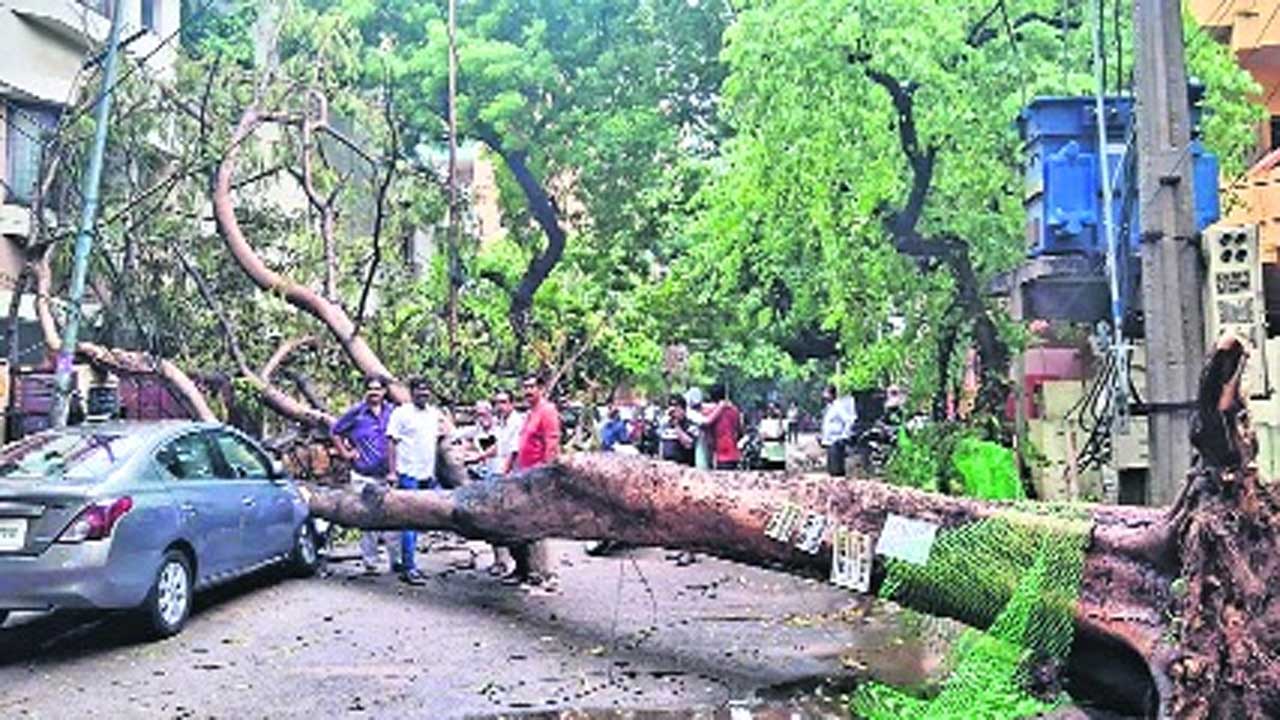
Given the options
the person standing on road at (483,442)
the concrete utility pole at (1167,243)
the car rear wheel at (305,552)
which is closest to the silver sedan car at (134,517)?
the car rear wheel at (305,552)

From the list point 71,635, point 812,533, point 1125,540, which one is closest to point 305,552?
point 71,635

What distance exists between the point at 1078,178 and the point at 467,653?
542cm

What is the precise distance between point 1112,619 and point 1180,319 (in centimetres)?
196

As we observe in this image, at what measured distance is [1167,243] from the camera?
7676 millimetres

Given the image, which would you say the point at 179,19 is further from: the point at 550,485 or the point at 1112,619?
the point at 1112,619

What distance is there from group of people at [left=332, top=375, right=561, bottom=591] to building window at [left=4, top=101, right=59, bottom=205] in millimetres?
9593

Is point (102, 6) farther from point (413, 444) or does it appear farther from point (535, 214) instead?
point (413, 444)

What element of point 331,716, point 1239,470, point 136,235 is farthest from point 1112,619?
point 136,235

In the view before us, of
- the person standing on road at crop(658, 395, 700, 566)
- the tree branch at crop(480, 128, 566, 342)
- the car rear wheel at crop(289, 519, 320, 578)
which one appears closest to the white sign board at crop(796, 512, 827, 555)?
the car rear wheel at crop(289, 519, 320, 578)

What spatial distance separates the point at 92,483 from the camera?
8711mm

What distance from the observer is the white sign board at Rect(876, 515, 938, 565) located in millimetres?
7254

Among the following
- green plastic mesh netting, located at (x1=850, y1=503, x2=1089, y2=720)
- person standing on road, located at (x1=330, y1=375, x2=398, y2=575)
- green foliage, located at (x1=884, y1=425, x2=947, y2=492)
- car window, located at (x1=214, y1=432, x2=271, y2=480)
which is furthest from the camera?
green foliage, located at (x1=884, y1=425, x2=947, y2=492)

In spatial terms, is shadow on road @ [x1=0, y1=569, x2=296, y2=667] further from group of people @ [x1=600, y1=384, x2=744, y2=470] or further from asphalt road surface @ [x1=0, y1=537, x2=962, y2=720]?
group of people @ [x1=600, y1=384, x2=744, y2=470]

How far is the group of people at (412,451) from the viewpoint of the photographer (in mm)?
11633
